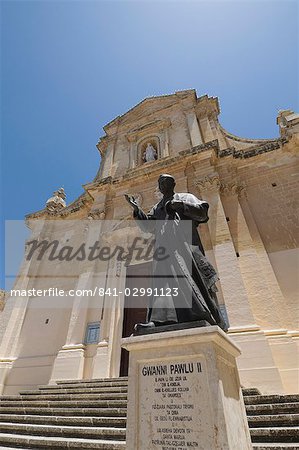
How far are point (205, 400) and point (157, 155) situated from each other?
12.0 m

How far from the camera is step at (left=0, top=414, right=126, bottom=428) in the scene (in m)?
3.86

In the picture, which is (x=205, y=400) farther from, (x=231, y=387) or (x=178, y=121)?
(x=178, y=121)

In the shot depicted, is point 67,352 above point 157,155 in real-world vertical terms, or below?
below

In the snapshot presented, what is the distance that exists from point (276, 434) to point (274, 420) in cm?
31

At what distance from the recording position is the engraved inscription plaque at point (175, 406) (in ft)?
6.40

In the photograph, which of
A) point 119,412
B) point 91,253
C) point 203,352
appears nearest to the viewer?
point 203,352

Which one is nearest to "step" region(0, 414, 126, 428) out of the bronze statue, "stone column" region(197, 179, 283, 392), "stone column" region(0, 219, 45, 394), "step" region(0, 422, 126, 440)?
"step" region(0, 422, 126, 440)

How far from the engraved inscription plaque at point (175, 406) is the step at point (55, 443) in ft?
4.42

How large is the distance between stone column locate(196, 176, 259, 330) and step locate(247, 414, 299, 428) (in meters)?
3.12

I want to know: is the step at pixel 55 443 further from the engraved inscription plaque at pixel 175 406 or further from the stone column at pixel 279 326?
the stone column at pixel 279 326

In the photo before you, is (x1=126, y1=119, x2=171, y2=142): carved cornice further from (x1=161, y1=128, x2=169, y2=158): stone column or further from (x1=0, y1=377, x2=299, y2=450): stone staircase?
(x1=0, y1=377, x2=299, y2=450): stone staircase

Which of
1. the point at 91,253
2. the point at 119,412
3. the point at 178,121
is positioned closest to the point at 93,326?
the point at 91,253

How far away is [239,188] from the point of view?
31.5 ft

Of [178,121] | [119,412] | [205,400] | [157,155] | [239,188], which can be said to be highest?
[178,121]
